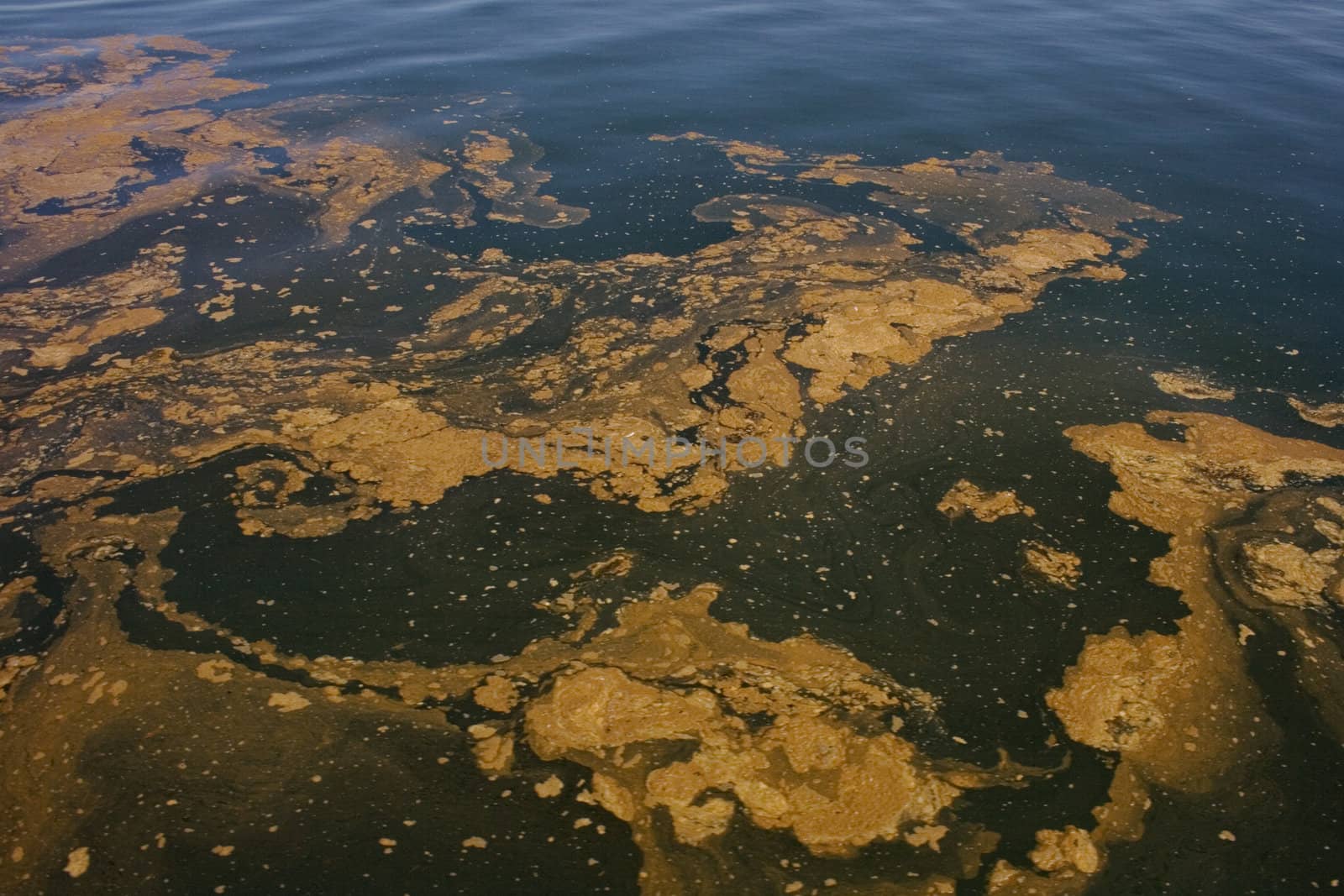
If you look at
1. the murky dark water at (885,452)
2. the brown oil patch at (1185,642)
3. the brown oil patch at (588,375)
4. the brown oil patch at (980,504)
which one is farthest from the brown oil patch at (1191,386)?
the brown oil patch at (980,504)

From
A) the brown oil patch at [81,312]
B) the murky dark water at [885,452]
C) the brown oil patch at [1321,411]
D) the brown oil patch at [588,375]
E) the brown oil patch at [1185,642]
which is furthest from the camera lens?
the brown oil patch at [81,312]

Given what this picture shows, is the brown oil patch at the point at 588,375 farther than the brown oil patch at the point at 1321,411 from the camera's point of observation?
No

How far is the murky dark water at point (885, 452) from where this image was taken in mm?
2607

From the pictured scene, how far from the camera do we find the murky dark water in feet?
8.55

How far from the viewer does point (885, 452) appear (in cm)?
413

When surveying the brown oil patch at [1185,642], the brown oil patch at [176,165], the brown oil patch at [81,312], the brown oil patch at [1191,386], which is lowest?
the brown oil patch at [1185,642]

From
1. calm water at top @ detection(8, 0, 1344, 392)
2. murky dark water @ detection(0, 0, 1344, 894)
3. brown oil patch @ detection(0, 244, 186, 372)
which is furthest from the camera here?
calm water at top @ detection(8, 0, 1344, 392)

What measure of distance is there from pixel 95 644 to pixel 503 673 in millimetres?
1551

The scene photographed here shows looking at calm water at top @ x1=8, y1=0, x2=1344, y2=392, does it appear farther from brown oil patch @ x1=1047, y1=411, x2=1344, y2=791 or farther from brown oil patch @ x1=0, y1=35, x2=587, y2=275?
brown oil patch @ x1=1047, y1=411, x2=1344, y2=791

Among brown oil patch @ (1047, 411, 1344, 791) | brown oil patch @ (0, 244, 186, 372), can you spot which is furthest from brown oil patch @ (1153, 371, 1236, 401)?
brown oil patch @ (0, 244, 186, 372)

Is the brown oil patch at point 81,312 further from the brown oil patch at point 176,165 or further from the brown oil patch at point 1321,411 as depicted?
the brown oil patch at point 1321,411

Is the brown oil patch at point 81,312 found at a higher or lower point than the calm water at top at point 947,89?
lower

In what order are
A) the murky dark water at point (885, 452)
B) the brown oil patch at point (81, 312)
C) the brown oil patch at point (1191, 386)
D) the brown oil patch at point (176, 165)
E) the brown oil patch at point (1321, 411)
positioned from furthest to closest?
the brown oil patch at point (176, 165), the brown oil patch at point (81, 312), the brown oil patch at point (1191, 386), the brown oil patch at point (1321, 411), the murky dark water at point (885, 452)

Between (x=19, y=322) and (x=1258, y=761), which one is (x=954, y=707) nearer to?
(x=1258, y=761)
